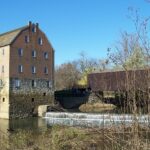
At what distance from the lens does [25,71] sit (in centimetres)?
4559

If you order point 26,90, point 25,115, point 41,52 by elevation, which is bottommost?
point 25,115

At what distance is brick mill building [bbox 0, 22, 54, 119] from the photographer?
43875mm

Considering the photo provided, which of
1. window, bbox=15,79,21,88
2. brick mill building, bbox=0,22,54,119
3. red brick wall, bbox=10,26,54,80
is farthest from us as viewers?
window, bbox=15,79,21,88

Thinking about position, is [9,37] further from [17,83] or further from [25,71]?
[17,83]

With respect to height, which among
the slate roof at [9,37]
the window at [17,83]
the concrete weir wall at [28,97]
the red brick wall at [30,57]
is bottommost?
the concrete weir wall at [28,97]

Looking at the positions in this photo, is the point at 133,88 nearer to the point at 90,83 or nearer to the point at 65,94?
the point at 90,83

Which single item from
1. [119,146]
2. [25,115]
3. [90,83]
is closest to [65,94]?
[90,83]

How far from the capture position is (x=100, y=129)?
3422 mm

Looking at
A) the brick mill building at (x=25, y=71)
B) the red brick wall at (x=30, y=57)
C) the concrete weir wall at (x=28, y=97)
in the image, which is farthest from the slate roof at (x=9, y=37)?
the concrete weir wall at (x=28, y=97)

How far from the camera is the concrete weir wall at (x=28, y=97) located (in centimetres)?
4388

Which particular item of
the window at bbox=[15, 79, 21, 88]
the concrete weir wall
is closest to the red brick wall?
the window at bbox=[15, 79, 21, 88]

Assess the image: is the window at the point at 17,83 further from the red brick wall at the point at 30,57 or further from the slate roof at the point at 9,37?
the slate roof at the point at 9,37

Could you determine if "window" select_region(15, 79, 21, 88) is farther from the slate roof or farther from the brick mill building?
the slate roof

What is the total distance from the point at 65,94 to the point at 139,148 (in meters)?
50.2
